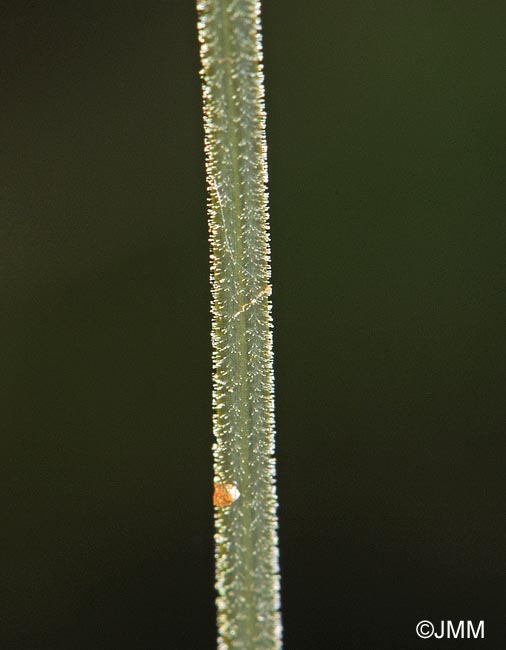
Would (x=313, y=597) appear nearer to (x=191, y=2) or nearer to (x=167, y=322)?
(x=167, y=322)

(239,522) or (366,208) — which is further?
(366,208)

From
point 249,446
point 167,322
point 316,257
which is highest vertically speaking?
point 316,257

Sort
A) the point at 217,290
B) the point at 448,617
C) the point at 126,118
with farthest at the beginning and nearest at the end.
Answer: the point at 126,118 → the point at 448,617 → the point at 217,290

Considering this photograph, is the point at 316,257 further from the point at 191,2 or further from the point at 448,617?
the point at 448,617

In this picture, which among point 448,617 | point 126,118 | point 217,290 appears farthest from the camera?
point 126,118

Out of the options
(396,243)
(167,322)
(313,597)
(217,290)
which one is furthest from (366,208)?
(217,290)

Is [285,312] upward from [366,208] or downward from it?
downward
